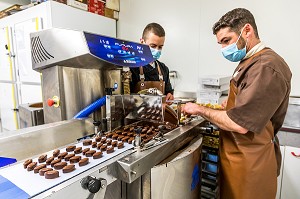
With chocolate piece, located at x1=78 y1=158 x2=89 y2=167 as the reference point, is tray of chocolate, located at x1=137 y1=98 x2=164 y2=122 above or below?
above

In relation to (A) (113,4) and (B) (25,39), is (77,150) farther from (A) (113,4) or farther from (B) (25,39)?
(A) (113,4)

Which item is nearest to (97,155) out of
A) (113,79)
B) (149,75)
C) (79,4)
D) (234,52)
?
(113,79)

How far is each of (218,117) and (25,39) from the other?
298 cm

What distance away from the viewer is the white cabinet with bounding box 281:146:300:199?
183 cm

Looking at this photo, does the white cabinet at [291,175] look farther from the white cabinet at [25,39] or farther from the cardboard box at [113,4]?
the cardboard box at [113,4]

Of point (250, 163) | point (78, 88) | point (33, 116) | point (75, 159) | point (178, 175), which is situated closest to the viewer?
point (75, 159)

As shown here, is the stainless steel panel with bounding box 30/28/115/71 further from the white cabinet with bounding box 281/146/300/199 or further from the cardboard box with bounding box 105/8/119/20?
the cardboard box with bounding box 105/8/119/20

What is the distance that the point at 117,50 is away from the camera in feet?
3.72

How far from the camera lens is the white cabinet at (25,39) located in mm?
2557

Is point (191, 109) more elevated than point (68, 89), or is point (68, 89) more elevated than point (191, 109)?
point (68, 89)

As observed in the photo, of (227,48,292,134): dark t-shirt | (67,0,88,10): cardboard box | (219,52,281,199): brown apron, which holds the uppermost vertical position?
(67,0,88,10): cardboard box

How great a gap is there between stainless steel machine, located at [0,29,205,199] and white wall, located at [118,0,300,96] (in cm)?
148

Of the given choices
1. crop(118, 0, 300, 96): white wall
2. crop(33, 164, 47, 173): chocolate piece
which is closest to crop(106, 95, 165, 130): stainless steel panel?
crop(33, 164, 47, 173): chocolate piece

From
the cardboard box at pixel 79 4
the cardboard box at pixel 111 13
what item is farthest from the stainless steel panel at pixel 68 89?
the cardboard box at pixel 111 13
